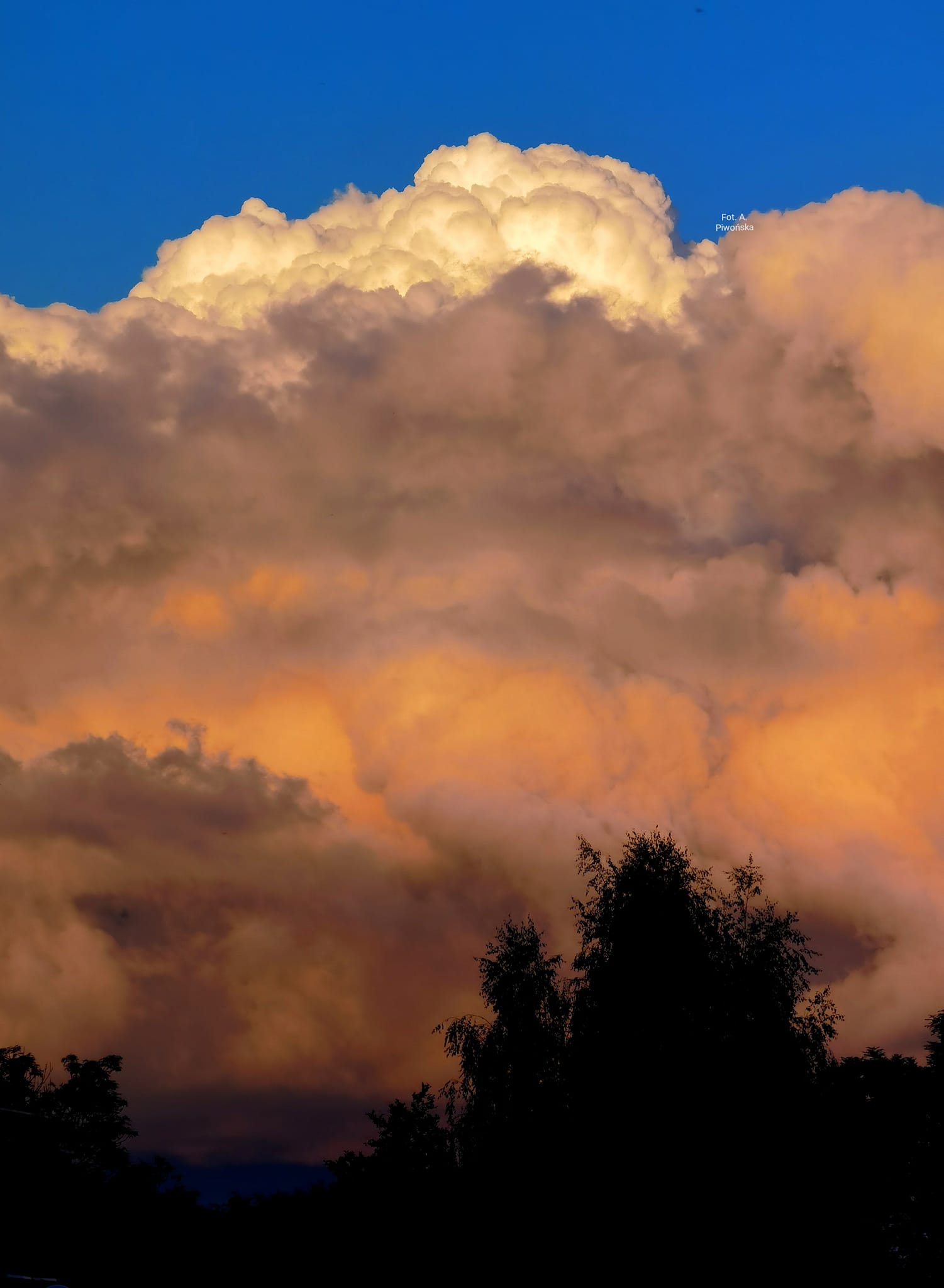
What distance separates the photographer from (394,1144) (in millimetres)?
75938

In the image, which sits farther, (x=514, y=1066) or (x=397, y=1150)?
(x=397, y=1150)

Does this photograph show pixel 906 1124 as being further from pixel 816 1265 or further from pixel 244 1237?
pixel 244 1237

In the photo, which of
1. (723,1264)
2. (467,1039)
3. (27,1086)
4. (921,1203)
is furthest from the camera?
(27,1086)

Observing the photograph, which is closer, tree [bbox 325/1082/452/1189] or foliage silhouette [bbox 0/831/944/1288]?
foliage silhouette [bbox 0/831/944/1288]

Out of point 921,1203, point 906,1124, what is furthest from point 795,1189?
point 906,1124

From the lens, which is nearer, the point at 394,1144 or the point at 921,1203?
the point at 921,1203

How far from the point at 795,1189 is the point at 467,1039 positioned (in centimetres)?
1290

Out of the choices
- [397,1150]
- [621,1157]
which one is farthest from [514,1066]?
[397,1150]

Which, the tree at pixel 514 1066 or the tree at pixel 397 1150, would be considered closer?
the tree at pixel 514 1066

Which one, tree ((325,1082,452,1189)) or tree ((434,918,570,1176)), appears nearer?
tree ((434,918,570,1176))

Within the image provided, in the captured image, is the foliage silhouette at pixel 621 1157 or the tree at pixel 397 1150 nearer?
the foliage silhouette at pixel 621 1157

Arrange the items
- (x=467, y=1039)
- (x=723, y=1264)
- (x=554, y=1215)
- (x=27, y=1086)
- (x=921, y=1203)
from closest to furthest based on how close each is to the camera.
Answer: (x=723, y=1264) < (x=554, y=1215) < (x=467, y=1039) < (x=921, y=1203) < (x=27, y=1086)

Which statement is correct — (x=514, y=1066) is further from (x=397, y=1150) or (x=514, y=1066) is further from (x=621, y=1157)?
(x=397, y=1150)

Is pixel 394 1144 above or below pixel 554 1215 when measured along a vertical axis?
above
